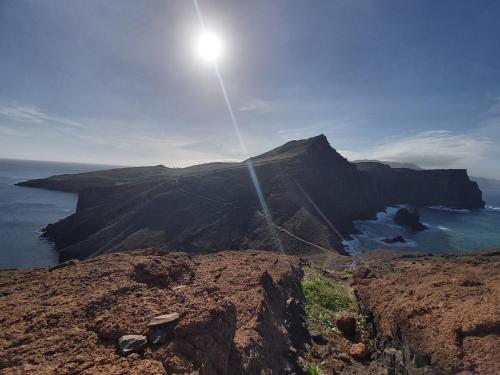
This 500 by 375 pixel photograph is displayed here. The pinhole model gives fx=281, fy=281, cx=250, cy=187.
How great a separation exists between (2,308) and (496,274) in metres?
13.9

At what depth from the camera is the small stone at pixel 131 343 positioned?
475 centimetres

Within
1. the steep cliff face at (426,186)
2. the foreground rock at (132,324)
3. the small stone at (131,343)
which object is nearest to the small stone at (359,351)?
the foreground rock at (132,324)

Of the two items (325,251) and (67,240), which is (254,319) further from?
(67,240)

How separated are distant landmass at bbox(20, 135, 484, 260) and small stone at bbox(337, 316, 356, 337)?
42.3 meters

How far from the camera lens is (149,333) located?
521 centimetres

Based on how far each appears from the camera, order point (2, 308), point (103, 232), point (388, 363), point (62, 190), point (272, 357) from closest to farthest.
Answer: point (2, 308), point (272, 357), point (388, 363), point (103, 232), point (62, 190)

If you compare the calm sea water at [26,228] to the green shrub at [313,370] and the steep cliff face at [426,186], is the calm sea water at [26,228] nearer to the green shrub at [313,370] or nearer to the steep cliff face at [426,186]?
the green shrub at [313,370]

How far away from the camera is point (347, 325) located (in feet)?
34.5

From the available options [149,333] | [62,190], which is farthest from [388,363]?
[62,190]

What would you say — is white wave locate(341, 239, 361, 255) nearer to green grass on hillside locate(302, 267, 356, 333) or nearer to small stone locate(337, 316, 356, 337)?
green grass on hillside locate(302, 267, 356, 333)

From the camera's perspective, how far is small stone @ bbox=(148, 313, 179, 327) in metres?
5.35

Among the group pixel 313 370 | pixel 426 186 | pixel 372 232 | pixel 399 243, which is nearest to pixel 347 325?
pixel 313 370

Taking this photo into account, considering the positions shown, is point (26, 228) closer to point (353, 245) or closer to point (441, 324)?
point (353, 245)

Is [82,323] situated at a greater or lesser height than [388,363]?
greater
